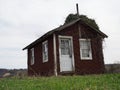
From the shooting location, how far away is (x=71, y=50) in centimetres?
2128

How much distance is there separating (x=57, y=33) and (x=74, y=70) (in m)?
3.17

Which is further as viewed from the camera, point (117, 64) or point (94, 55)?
point (117, 64)

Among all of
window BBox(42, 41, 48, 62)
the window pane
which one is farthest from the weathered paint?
the window pane

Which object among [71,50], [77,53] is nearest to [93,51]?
[77,53]

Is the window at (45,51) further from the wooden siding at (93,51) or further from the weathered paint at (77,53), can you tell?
the wooden siding at (93,51)

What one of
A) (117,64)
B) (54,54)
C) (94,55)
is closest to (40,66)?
(54,54)

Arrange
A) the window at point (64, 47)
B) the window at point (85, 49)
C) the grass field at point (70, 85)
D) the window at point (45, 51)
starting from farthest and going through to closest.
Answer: the window at point (45, 51), the window at point (85, 49), the window at point (64, 47), the grass field at point (70, 85)

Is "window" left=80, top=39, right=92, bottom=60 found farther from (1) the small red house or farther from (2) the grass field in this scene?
(2) the grass field

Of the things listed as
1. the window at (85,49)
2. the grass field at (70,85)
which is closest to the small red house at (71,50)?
the window at (85,49)

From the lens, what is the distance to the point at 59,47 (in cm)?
2083

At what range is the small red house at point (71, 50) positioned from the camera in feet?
67.8

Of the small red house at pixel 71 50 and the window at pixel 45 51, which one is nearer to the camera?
the small red house at pixel 71 50

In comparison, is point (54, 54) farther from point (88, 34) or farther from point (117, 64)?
point (117, 64)

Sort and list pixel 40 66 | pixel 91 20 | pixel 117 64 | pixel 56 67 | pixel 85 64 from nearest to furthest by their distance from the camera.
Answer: pixel 56 67, pixel 85 64, pixel 40 66, pixel 117 64, pixel 91 20
